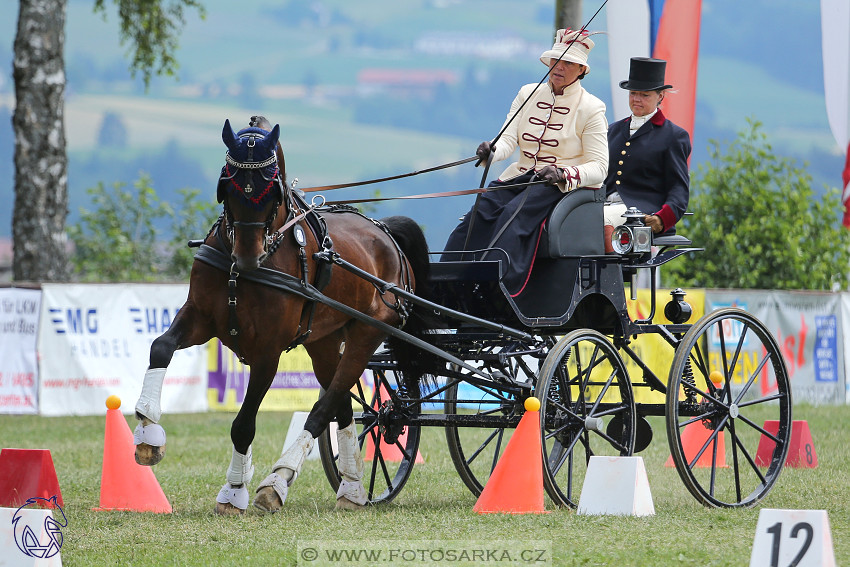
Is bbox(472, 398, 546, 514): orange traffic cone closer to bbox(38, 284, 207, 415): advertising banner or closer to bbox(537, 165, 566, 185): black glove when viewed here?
bbox(537, 165, 566, 185): black glove

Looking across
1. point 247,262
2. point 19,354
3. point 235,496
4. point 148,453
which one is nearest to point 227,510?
point 235,496

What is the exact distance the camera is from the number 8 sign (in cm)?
426

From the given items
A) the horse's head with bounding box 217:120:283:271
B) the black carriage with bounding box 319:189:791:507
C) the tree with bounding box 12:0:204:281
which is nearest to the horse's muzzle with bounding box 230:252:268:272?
the horse's head with bounding box 217:120:283:271

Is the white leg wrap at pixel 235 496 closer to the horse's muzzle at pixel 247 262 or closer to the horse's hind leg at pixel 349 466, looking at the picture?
the horse's hind leg at pixel 349 466

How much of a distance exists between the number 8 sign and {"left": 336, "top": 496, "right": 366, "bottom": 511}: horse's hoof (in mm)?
2819

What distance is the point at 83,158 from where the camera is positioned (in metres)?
70.8

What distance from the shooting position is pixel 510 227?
683 cm

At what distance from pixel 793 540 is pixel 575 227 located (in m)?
2.87

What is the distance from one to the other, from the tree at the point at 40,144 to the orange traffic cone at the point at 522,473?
9.58 metres

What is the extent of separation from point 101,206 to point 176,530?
15.9 meters

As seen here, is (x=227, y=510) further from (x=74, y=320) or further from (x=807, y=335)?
(x=807, y=335)

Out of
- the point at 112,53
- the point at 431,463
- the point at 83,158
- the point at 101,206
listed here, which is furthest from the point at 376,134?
the point at 431,463

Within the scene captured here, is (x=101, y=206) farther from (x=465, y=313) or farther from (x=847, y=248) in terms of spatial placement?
(x=465, y=313)

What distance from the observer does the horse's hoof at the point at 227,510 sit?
6.22 meters
